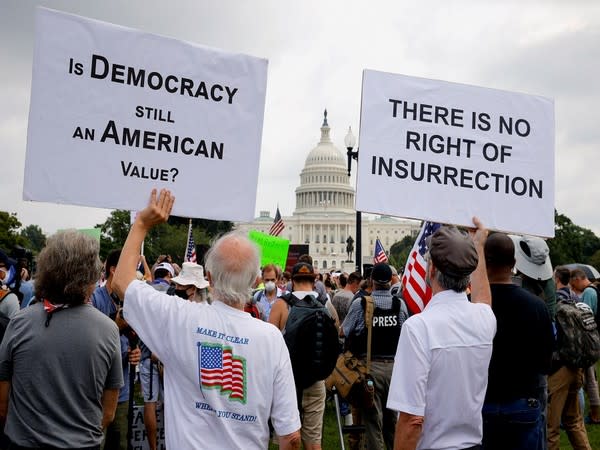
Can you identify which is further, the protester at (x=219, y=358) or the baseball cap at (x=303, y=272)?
the baseball cap at (x=303, y=272)

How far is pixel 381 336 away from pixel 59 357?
4.17 metres

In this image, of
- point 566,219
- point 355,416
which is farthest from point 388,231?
point 355,416

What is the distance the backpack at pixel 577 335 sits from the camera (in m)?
6.54

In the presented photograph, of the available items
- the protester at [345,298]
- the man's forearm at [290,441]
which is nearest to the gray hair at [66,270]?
the man's forearm at [290,441]

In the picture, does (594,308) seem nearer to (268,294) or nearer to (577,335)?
(577,335)

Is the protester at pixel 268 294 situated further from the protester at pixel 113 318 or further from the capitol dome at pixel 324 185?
the capitol dome at pixel 324 185

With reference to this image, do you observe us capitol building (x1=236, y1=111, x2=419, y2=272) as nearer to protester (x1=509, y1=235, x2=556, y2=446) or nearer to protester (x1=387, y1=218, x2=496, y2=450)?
protester (x1=509, y1=235, x2=556, y2=446)

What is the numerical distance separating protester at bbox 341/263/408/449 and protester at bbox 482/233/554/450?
292 centimetres

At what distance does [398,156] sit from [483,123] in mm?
656

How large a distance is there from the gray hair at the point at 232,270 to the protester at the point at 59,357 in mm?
738

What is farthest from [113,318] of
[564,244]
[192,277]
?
[564,244]

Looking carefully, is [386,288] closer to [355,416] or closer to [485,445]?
[355,416]

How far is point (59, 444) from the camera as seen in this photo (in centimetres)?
308

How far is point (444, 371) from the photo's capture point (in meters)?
3.05
